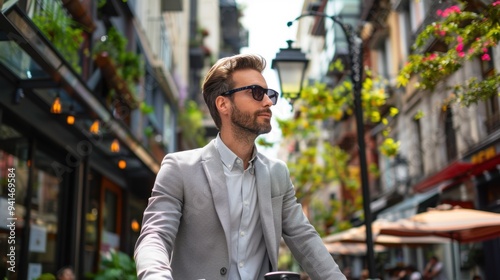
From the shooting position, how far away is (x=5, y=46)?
7516 millimetres

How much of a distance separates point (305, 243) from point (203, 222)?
523mm

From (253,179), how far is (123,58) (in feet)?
40.4

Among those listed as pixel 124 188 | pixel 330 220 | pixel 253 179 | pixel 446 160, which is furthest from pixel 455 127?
pixel 253 179

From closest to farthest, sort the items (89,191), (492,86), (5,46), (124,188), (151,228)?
(151,228), (492,86), (5,46), (89,191), (124,188)

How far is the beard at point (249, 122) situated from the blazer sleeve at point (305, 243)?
0.30 m

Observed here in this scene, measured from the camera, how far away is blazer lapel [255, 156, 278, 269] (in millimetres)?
2822

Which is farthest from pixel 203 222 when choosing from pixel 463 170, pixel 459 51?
pixel 463 170

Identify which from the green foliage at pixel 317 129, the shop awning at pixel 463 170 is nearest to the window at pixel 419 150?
the green foliage at pixel 317 129

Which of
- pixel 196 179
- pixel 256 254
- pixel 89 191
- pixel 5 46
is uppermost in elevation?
pixel 5 46

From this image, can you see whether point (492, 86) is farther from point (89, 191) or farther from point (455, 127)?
point (455, 127)

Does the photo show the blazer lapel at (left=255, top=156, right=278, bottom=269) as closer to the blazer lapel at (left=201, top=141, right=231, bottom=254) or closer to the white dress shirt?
the white dress shirt

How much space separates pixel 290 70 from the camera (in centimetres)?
957

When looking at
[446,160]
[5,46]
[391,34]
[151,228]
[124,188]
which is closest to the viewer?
[151,228]

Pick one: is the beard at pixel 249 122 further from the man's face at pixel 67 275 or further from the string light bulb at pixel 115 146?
the string light bulb at pixel 115 146
